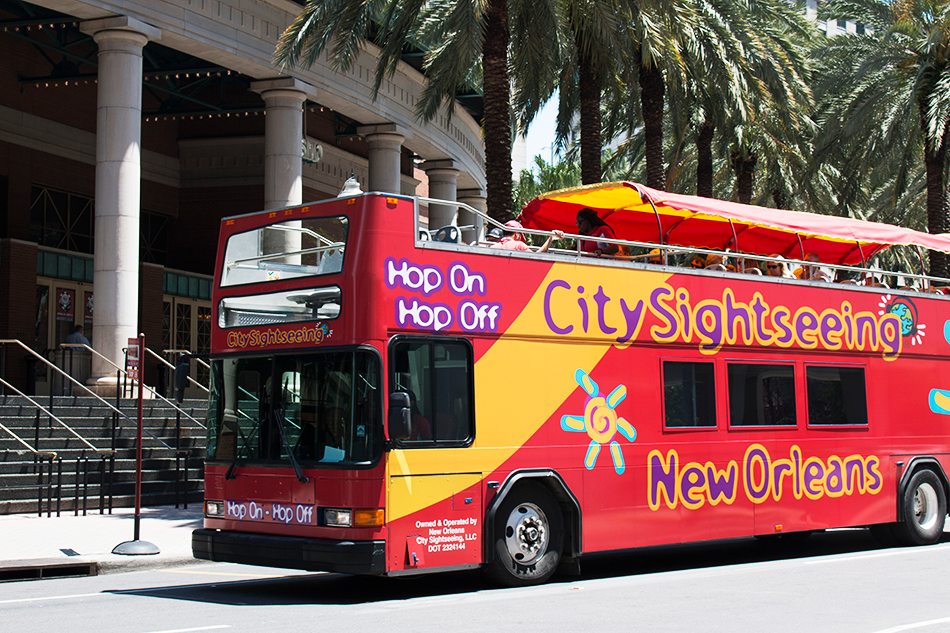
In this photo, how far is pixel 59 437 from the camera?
22.2m

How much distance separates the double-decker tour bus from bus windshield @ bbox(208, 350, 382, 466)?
2cm

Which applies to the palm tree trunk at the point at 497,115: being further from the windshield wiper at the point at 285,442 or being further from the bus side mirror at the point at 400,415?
the bus side mirror at the point at 400,415

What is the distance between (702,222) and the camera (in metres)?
16.3

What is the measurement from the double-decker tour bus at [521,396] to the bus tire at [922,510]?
0.18 meters

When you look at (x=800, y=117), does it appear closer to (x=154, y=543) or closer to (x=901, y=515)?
(x=901, y=515)

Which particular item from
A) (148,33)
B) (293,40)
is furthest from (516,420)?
(148,33)

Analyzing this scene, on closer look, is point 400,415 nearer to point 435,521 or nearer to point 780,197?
point 435,521

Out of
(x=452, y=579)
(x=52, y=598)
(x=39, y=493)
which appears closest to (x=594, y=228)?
(x=452, y=579)

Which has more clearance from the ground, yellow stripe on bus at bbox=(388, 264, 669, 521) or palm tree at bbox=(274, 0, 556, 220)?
palm tree at bbox=(274, 0, 556, 220)

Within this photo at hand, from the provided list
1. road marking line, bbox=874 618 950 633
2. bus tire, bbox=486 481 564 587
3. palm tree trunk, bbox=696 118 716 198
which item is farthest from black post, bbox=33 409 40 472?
palm tree trunk, bbox=696 118 716 198

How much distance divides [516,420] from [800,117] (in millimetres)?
20092

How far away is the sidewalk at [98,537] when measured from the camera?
14828mm

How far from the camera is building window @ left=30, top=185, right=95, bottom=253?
115ft

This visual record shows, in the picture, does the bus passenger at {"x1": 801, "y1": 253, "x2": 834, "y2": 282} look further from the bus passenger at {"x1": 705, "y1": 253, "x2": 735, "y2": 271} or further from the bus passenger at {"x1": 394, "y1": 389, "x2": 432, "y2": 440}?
the bus passenger at {"x1": 394, "y1": 389, "x2": 432, "y2": 440}
